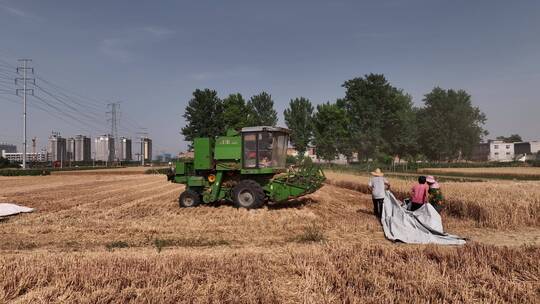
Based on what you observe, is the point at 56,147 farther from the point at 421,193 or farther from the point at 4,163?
the point at 421,193

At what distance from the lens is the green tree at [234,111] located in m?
68.6

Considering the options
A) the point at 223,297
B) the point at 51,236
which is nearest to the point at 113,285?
the point at 223,297

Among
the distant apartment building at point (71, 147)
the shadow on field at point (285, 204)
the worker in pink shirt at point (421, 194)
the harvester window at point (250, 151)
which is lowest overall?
the shadow on field at point (285, 204)

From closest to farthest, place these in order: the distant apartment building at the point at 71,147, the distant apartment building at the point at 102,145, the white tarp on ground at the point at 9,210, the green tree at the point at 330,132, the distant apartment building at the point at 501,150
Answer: the white tarp on ground at the point at 9,210 → the green tree at the point at 330,132 → the distant apartment building at the point at 501,150 → the distant apartment building at the point at 71,147 → the distant apartment building at the point at 102,145

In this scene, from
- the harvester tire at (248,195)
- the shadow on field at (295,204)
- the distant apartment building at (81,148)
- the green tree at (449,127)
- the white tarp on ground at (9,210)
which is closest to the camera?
the white tarp on ground at (9,210)

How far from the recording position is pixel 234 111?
6888cm

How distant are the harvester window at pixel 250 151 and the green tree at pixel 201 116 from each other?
50.5m

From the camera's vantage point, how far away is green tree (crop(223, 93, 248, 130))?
68562 millimetres

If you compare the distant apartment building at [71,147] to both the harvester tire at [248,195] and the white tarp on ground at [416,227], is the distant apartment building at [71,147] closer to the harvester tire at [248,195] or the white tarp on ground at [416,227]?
the harvester tire at [248,195]

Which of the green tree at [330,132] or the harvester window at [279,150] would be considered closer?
the harvester window at [279,150]

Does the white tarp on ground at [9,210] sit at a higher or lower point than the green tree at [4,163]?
lower

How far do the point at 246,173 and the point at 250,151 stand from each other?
91 centimetres

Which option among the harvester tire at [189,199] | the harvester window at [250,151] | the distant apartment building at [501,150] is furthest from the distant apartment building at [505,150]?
the harvester tire at [189,199]

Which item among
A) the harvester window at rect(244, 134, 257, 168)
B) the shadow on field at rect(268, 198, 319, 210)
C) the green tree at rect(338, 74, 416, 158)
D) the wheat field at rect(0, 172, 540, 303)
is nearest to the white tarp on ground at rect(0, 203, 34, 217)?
the wheat field at rect(0, 172, 540, 303)
